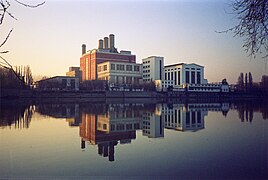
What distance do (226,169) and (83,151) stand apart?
298 cm

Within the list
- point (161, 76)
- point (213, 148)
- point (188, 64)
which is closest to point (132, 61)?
point (161, 76)

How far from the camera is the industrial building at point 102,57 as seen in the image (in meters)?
55.5

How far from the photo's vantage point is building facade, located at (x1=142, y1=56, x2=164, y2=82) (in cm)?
5131

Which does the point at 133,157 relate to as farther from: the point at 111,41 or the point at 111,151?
the point at 111,41

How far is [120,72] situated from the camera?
2035 inches

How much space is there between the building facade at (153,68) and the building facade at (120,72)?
1688 mm

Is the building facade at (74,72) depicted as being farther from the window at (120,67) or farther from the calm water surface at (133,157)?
the calm water surface at (133,157)

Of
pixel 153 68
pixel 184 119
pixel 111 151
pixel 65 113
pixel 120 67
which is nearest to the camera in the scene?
pixel 111 151

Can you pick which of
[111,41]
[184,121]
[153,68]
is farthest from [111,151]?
Answer: [111,41]

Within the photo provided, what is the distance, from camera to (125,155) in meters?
4.93

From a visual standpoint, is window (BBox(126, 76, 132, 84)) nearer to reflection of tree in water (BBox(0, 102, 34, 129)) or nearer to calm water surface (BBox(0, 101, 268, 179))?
reflection of tree in water (BBox(0, 102, 34, 129))

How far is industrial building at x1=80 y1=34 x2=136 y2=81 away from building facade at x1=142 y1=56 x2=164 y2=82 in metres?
6.04

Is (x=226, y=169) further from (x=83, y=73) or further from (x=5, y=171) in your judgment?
(x=83, y=73)

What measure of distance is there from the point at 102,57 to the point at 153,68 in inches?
492
